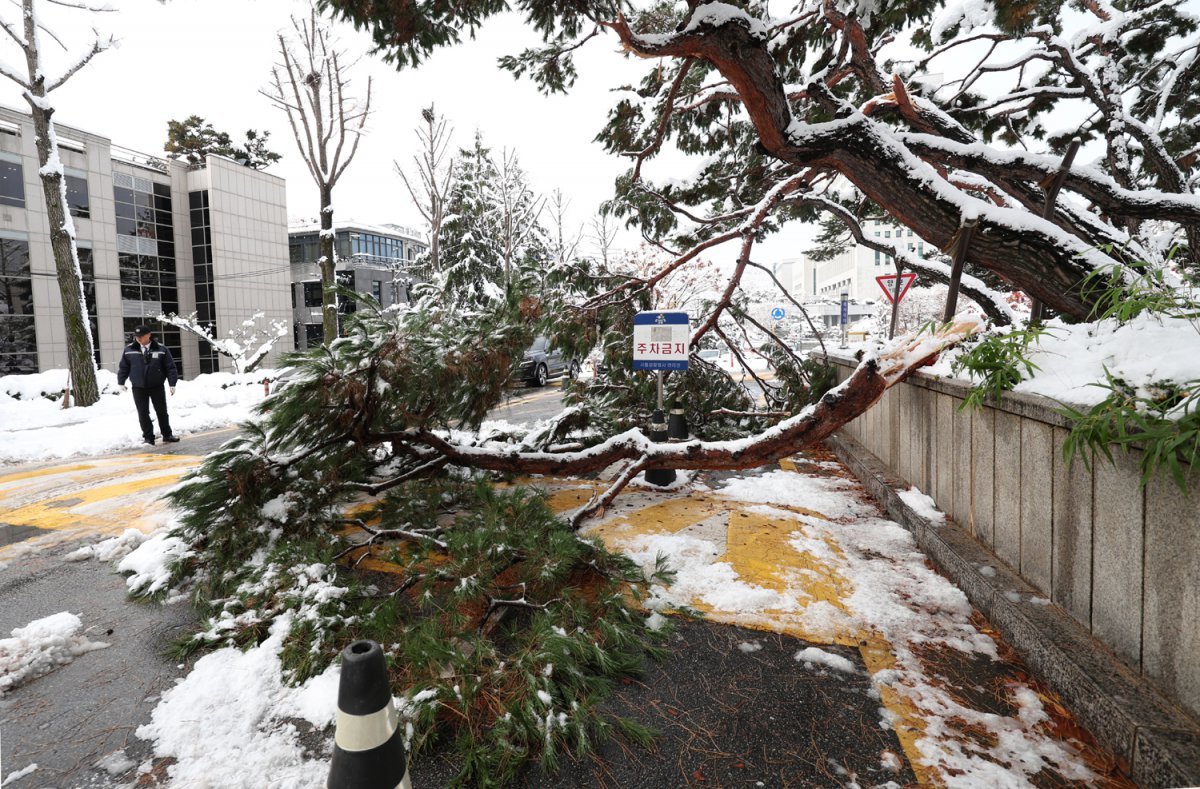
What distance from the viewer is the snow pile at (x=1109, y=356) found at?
85.7 inches

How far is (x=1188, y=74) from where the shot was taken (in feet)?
32.2

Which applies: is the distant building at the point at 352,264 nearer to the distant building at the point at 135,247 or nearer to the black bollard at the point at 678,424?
the distant building at the point at 135,247

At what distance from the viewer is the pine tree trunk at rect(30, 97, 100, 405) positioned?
1302cm

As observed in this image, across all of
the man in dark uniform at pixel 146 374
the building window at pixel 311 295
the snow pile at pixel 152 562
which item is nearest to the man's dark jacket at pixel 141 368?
the man in dark uniform at pixel 146 374

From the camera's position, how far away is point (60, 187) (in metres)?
13.4

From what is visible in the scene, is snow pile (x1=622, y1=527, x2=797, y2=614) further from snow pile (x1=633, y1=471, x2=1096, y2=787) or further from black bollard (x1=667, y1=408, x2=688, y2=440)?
black bollard (x1=667, y1=408, x2=688, y2=440)

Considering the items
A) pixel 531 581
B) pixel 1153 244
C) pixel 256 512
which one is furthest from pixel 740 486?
pixel 1153 244

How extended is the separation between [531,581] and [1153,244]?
11225 millimetres

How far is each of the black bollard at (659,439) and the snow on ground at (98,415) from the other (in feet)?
14.7

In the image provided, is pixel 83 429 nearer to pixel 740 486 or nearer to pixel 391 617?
pixel 391 617

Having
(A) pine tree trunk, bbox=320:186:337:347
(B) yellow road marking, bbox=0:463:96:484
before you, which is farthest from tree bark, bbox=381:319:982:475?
(A) pine tree trunk, bbox=320:186:337:347

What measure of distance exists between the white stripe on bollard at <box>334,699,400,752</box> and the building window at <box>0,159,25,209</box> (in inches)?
1352

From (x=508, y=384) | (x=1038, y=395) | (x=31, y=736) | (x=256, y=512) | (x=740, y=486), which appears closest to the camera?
(x=31, y=736)

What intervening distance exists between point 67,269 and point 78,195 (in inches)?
781
